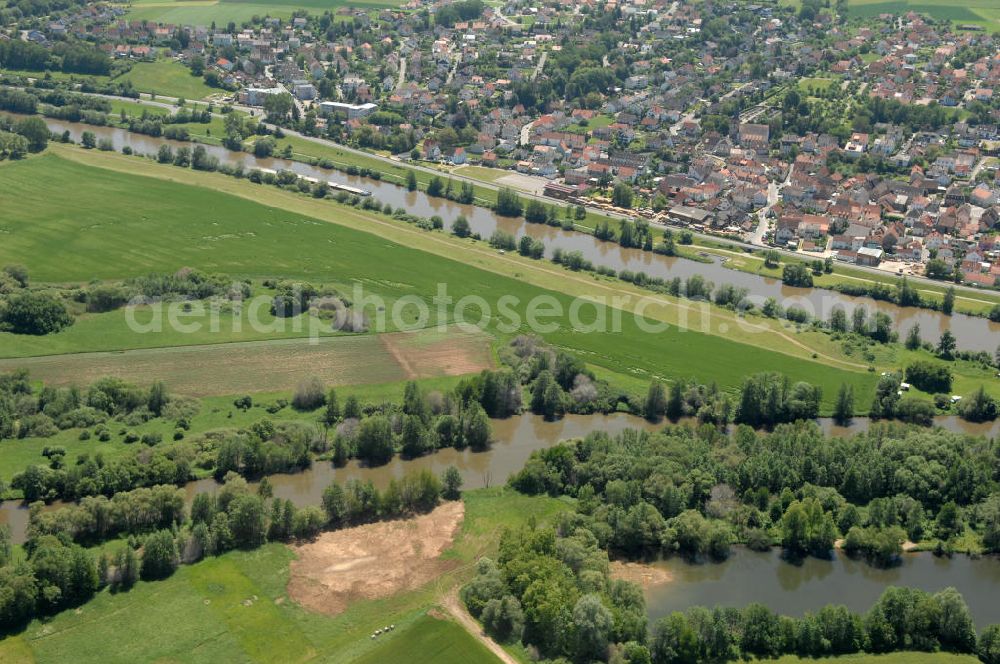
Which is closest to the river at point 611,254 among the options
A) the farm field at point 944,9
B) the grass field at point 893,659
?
the grass field at point 893,659

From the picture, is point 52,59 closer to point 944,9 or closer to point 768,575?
point 768,575

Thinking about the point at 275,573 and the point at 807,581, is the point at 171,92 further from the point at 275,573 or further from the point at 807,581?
the point at 807,581

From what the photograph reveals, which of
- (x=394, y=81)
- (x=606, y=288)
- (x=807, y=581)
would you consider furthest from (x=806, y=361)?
(x=394, y=81)

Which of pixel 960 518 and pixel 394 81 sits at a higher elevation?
pixel 394 81

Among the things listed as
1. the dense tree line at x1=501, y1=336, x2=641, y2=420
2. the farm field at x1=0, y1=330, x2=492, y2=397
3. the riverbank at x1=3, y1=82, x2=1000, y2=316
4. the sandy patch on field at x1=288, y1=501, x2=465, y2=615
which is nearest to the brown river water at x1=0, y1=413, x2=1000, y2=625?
the sandy patch on field at x1=288, y1=501, x2=465, y2=615

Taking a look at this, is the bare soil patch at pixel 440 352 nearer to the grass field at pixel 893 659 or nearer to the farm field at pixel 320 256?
the farm field at pixel 320 256

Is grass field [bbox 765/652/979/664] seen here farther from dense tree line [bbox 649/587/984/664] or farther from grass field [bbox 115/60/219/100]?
grass field [bbox 115/60/219/100]
